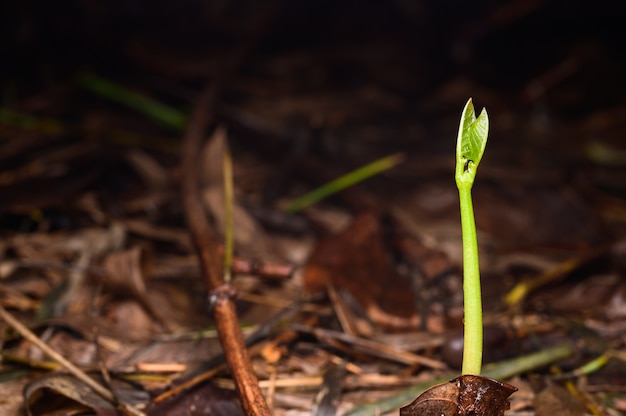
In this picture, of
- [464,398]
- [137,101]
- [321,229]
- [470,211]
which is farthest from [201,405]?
[137,101]

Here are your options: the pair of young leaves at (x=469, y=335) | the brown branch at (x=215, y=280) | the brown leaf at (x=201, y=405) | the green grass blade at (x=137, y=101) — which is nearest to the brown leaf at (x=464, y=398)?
the pair of young leaves at (x=469, y=335)

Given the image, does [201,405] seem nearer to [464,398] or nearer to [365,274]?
[464,398]

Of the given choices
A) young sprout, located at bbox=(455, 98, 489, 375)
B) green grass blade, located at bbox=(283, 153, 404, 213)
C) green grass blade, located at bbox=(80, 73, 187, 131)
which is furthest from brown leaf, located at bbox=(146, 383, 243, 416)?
green grass blade, located at bbox=(80, 73, 187, 131)

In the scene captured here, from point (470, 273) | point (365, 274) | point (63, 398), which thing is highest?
point (365, 274)

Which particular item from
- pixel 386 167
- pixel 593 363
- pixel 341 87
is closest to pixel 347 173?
pixel 386 167

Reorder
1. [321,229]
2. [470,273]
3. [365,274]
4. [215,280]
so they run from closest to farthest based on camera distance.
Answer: [470,273], [215,280], [365,274], [321,229]

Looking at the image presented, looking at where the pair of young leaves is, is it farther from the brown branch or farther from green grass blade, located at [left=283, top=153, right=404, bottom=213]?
green grass blade, located at [left=283, top=153, right=404, bottom=213]

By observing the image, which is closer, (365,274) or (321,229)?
(365,274)
